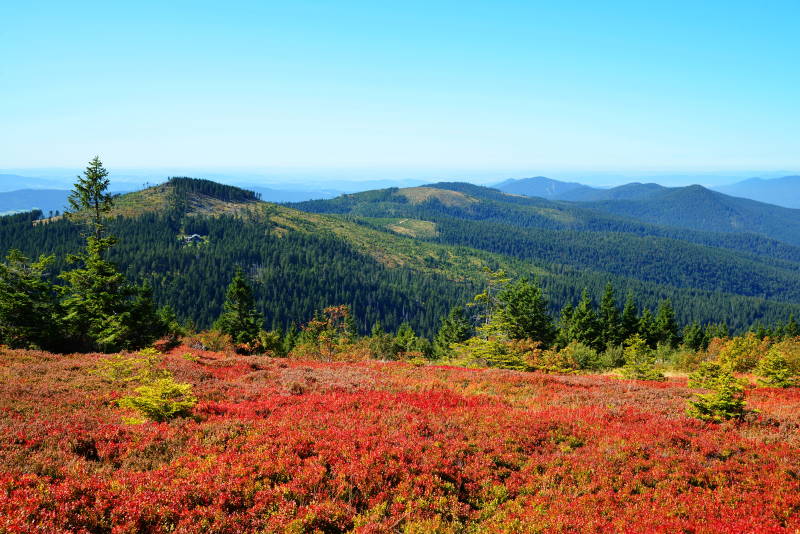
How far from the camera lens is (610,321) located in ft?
215

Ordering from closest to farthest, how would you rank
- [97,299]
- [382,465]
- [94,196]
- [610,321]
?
[382,465], [97,299], [94,196], [610,321]

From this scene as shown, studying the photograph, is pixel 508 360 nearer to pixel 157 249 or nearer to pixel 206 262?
→ pixel 206 262

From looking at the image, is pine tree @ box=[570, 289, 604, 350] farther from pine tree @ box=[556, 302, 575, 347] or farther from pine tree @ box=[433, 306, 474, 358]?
pine tree @ box=[433, 306, 474, 358]

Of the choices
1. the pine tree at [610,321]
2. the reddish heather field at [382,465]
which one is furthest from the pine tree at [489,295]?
the pine tree at [610,321]

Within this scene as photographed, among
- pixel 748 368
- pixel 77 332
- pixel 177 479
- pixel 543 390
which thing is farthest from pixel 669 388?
pixel 77 332

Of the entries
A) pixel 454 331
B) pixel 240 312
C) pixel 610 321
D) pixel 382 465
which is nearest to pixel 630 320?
pixel 610 321

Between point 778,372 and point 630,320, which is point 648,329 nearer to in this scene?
point 630,320

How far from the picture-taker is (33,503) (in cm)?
664

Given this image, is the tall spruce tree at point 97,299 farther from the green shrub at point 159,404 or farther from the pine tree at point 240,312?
the green shrub at point 159,404

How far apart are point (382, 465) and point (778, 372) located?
24.6 metres

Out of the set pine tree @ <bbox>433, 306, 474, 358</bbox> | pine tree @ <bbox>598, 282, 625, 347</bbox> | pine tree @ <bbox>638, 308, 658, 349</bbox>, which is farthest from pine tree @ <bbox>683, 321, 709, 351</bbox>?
pine tree @ <bbox>433, 306, 474, 358</bbox>

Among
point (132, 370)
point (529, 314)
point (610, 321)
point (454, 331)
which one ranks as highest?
point (132, 370)

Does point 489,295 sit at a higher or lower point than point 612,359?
higher

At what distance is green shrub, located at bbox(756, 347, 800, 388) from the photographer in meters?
21.5
